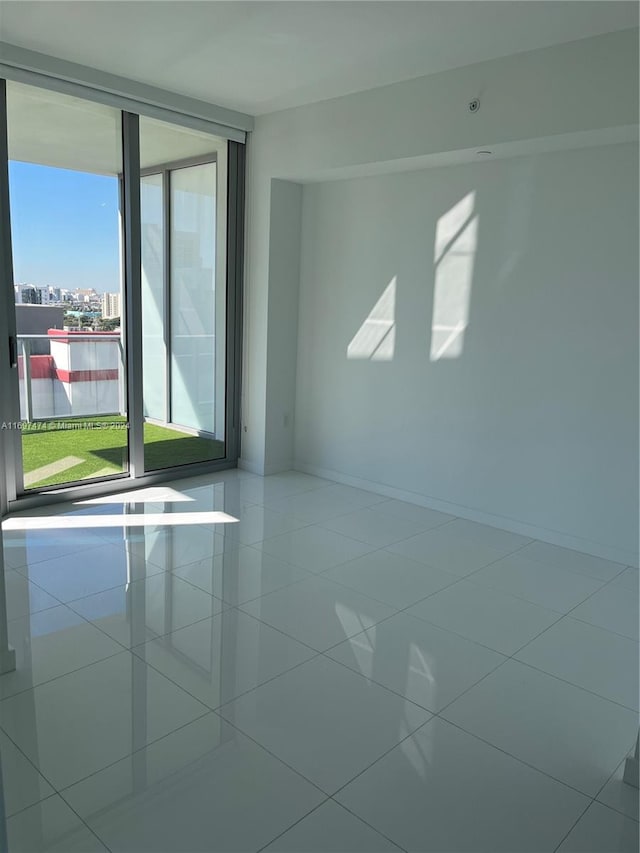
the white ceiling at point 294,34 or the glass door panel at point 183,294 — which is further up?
the white ceiling at point 294,34

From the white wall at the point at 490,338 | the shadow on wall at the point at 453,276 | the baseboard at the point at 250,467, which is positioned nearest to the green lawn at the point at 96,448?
the baseboard at the point at 250,467

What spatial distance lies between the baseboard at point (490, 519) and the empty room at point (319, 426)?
19 mm

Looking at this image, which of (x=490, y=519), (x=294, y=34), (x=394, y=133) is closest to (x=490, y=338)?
(x=490, y=519)

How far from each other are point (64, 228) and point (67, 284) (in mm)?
365

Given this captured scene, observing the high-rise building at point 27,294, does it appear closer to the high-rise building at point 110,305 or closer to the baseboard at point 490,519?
the high-rise building at point 110,305

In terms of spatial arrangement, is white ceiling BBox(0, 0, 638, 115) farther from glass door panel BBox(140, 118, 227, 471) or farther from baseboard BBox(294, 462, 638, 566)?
baseboard BBox(294, 462, 638, 566)

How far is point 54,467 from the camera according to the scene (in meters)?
4.68

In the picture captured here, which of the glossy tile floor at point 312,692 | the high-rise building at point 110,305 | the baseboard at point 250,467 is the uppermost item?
the high-rise building at point 110,305

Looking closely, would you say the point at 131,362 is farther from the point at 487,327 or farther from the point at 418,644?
the point at 418,644

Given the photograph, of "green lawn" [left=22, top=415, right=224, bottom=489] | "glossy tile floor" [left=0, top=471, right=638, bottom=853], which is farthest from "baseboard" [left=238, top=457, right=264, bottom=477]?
"glossy tile floor" [left=0, top=471, right=638, bottom=853]

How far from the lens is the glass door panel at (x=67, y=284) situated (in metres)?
4.09

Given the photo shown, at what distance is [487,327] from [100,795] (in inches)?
132

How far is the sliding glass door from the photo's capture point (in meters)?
4.14

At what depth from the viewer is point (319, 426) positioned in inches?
212
